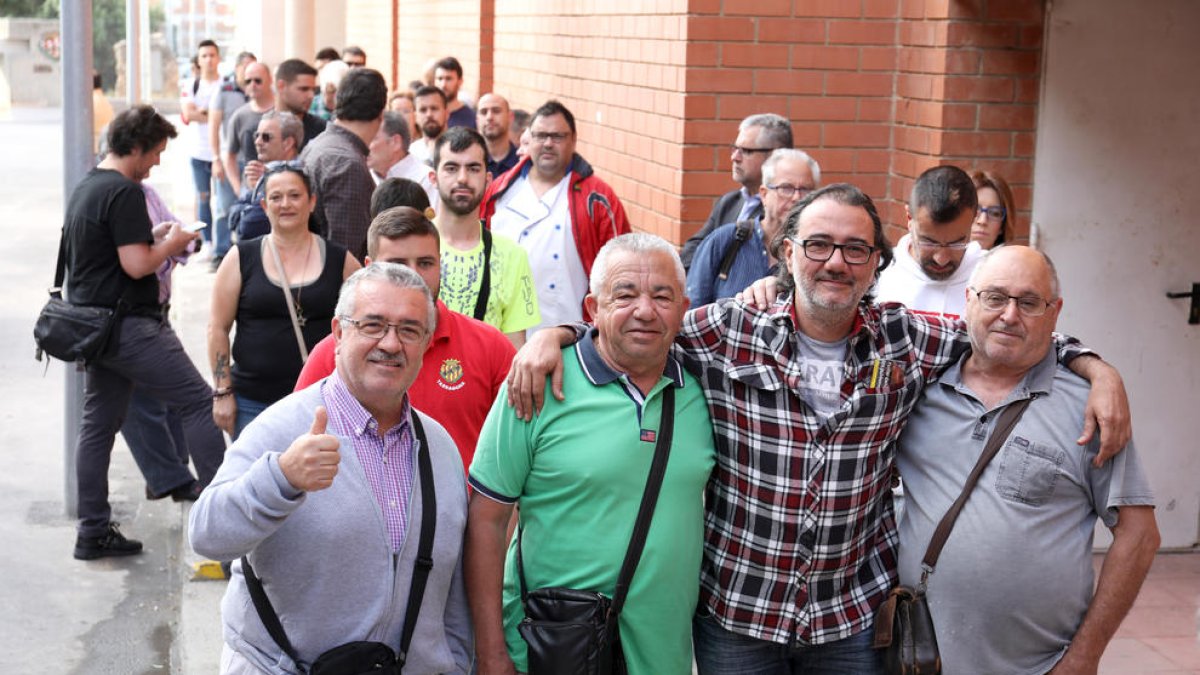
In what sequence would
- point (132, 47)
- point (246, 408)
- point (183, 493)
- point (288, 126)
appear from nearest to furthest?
point (246, 408) < point (183, 493) < point (288, 126) < point (132, 47)

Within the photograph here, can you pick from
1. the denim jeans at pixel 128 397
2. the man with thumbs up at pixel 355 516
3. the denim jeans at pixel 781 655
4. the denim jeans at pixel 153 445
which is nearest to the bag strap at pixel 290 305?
the denim jeans at pixel 128 397

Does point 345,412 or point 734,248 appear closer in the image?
point 345,412

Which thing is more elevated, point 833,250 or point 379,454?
point 833,250

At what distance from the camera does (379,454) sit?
3.60m

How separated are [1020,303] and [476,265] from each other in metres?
2.83

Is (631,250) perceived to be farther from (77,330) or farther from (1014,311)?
(77,330)

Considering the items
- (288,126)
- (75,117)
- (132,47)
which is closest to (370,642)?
(75,117)

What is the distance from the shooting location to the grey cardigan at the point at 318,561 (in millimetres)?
3441

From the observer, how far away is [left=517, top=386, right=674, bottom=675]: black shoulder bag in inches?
144

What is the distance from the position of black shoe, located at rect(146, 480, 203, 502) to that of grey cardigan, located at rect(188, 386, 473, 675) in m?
5.12

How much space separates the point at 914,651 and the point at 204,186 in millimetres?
14878

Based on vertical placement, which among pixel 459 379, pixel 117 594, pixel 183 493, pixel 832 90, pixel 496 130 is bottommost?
pixel 117 594

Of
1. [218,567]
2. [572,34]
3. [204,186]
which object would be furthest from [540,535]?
[204,186]

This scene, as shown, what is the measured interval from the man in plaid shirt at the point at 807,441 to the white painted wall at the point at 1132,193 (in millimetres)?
3423
